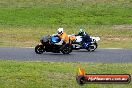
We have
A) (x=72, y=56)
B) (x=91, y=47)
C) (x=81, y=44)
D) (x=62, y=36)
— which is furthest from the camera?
(x=91, y=47)

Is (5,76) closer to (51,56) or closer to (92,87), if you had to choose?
(92,87)

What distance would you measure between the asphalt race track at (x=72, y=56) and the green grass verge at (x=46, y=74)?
10.0 ft

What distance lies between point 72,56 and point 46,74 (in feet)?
23.4

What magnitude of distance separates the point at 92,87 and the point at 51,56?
8.44 metres

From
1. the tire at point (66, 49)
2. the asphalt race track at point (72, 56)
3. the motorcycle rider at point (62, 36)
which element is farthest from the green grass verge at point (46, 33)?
the tire at point (66, 49)

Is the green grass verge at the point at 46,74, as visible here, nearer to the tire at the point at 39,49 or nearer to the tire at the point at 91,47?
the tire at the point at 39,49

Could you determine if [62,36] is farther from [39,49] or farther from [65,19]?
[65,19]

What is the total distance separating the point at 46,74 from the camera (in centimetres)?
1559

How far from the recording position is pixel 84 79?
41.0 ft

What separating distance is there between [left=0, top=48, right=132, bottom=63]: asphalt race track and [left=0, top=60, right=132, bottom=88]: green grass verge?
305cm

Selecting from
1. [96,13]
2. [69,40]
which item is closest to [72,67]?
[69,40]

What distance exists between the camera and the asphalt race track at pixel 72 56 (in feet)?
69.4

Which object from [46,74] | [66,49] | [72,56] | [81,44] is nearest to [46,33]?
[81,44]

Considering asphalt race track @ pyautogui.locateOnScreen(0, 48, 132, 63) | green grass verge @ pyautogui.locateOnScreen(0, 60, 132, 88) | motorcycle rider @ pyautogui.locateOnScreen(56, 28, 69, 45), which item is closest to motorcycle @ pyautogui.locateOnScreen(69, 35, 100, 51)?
asphalt race track @ pyautogui.locateOnScreen(0, 48, 132, 63)
